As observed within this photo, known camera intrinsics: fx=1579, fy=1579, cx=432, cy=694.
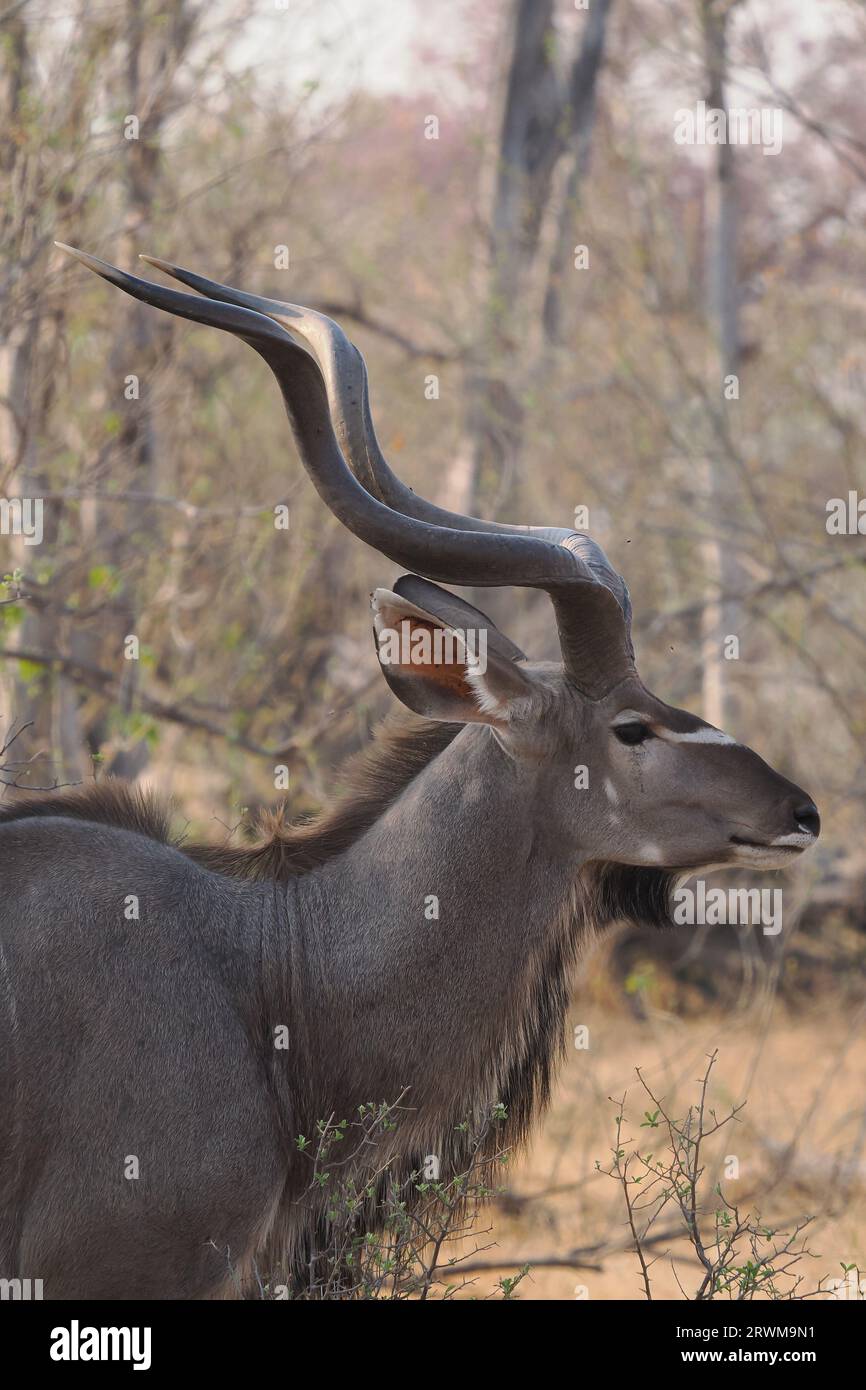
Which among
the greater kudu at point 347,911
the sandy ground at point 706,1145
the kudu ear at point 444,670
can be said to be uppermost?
the kudu ear at point 444,670

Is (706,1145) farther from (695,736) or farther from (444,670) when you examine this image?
(444,670)

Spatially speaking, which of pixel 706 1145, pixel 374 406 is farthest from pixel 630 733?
pixel 374 406

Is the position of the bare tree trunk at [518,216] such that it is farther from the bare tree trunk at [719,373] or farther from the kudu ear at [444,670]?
the kudu ear at [444,670]

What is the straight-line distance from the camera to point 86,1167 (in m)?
3.32

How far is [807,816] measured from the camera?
374cm

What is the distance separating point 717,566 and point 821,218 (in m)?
11.5

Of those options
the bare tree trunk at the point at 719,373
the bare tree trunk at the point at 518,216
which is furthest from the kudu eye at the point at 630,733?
the bare tree trunk at the point at 518,216

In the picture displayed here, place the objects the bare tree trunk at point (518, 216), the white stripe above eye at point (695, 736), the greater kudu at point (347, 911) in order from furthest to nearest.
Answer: the bare tree trunk at point (518, 216) → the white stripe above eye at point (695, 736) → the greater kudu at point (347, 911)

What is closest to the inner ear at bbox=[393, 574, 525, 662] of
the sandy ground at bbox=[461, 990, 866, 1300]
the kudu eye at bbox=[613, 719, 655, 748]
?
the kudu eye at bbox=[613, 719, 655, 748]

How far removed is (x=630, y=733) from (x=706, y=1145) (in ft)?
14.9

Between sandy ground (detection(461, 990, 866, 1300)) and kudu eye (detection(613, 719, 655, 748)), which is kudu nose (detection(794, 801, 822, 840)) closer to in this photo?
kudu eye (detection(613, 719, 655, 748))

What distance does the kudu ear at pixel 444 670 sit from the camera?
147 inches

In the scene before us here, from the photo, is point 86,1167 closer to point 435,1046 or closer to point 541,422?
point 435,1046
